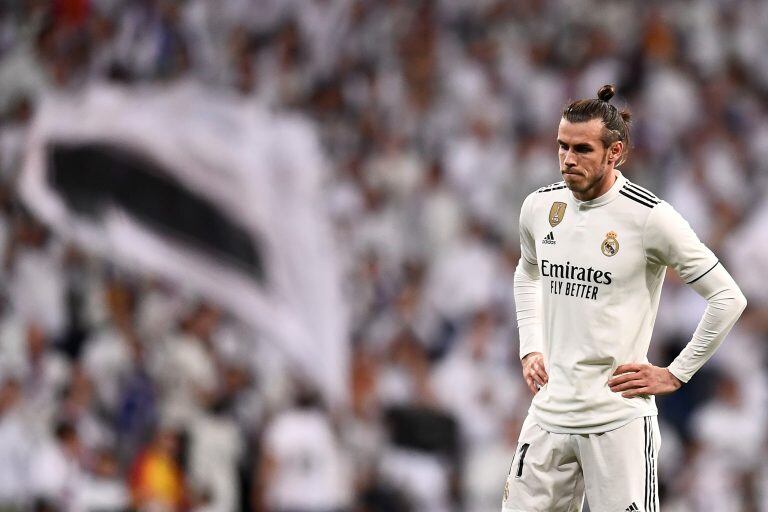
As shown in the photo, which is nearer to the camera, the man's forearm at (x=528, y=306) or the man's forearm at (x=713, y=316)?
the man's forearm at (x=713, y=316)

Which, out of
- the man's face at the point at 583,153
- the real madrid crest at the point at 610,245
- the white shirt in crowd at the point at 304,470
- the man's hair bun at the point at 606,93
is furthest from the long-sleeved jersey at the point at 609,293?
the white shirt in crowd at the point at 304,470

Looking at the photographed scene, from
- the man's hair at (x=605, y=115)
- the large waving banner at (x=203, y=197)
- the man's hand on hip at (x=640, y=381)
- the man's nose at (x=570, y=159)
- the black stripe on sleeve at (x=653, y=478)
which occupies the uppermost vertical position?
the large waving banner at (x=203, y=197)

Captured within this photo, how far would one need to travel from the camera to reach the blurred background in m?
8.90

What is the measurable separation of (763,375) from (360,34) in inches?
201

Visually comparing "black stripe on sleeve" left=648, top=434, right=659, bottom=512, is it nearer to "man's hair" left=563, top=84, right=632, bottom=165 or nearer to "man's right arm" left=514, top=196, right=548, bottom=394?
"man's right arm" left=514, top=196, right=548, bottom=394

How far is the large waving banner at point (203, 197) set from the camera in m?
10.7

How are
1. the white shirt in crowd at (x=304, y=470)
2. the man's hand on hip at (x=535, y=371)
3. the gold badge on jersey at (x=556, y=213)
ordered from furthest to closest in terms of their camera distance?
the white shirt in crowd at (x=304, y=470), the man's hand on hip at (x=535, y=371), the gold badge on jersey at (x=556, y=213)

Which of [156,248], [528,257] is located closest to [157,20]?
[156,248]

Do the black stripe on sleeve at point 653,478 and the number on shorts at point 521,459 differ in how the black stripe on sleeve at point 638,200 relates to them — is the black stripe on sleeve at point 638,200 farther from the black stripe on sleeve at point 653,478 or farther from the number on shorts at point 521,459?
the number on shorts at point 521,459

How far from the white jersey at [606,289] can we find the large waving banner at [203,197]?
6439mm

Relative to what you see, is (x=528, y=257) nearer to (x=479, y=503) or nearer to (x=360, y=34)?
(x=479, y=503)

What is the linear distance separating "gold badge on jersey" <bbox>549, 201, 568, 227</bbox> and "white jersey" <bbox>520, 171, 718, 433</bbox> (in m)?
0.02

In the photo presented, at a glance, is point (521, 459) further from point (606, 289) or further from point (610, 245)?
point (610, 245)

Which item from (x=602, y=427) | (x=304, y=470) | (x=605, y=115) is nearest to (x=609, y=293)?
(x=602, y=427)
